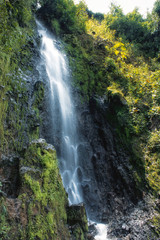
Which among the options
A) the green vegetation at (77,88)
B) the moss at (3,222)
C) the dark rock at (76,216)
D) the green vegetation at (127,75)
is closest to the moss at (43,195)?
the green vegetation at (77,88)

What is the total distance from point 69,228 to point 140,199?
3.11m

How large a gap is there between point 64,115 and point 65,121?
0.32 meters

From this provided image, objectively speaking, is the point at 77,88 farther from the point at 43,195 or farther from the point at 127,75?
the point at 43,195

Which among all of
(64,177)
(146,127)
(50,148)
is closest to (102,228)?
(64,177)

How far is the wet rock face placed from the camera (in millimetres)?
6582

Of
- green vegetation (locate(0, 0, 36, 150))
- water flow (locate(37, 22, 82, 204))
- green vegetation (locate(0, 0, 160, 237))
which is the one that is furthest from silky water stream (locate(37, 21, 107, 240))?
green vegetation (locate(0, 0, 36, 150))

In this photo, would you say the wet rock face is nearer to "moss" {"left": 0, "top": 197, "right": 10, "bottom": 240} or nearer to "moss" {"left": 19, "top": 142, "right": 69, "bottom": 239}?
"moss" {"left": 19, "top": 142, "right": 69, "bottom": 239}

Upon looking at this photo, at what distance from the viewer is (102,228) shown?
6.02m

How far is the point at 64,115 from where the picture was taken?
841 cm

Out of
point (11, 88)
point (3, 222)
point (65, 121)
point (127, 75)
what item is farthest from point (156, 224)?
point (127, 75)

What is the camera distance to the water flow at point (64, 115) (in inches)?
280

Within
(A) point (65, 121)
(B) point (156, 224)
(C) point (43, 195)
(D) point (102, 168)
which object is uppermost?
(A) point (65, 121)

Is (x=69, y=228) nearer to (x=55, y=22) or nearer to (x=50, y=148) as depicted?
(x=50, y=148)

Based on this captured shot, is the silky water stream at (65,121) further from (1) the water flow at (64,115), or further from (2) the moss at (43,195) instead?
(2) the moss at (43,195)
